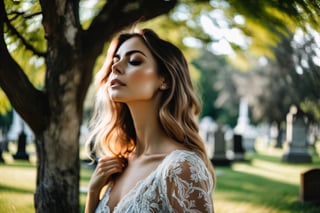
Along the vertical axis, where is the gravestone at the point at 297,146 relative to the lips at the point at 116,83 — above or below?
below

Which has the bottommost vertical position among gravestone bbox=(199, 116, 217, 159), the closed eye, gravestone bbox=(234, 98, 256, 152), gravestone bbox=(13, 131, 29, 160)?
gravestone bbox=(234, 98, 256, 152)

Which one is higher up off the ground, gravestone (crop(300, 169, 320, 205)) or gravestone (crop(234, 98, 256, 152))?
gravestone (crop(300, 169, 320, 205))

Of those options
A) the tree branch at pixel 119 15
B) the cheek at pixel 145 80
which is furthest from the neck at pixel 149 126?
the tree branch at pixel 119 15

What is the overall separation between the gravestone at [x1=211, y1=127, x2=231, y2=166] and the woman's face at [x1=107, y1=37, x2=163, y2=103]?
42.6 feet

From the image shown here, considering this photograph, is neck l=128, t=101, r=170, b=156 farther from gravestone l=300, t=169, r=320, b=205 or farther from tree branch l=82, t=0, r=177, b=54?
gravestone l=300, t=169, r=320, b=205

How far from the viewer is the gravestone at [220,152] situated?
1470cm

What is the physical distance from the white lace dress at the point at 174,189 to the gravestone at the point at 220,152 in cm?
1304

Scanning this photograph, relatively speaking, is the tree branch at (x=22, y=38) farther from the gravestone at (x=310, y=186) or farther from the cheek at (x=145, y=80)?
the gravestone at (x=310, y=186)

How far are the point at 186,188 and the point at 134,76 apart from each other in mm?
663

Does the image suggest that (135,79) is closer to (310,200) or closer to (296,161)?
(310,200)

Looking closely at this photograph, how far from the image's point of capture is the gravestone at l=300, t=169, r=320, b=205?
24.5 ft

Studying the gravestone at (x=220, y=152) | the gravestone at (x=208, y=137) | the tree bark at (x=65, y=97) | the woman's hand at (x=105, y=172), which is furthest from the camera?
the gravestone at (x=208, y=137)

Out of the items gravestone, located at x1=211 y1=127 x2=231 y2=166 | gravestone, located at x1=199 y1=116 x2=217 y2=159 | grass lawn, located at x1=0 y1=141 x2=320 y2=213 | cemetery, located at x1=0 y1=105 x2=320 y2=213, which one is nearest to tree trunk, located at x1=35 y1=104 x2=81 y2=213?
cemetery, located at x1=0 y1=105 x2=320 y2=213

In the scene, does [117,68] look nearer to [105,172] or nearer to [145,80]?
[145,80]
